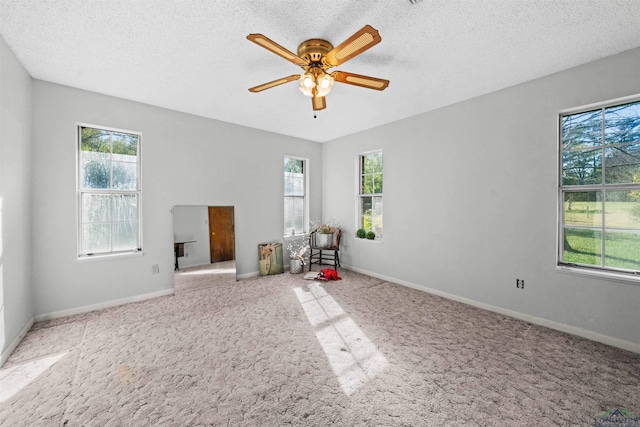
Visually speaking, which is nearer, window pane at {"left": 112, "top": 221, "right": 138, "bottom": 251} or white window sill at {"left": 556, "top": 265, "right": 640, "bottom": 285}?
white window sill at {"left": 556, "top": 265, "right": 640, "bottom": 285}

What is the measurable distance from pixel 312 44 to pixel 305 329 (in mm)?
2762

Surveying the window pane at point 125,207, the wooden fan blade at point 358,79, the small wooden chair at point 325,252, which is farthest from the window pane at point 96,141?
the small wooden chair at point 325,252

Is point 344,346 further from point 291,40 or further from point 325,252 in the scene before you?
point 325,252

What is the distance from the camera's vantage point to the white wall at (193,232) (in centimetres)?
400

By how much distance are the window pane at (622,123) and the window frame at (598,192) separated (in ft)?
0.09

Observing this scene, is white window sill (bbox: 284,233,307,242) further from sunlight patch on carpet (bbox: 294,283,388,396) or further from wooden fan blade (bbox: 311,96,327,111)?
wooden fan blade (bbox: 311,96,327,111)

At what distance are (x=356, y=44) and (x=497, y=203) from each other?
8.81 ft

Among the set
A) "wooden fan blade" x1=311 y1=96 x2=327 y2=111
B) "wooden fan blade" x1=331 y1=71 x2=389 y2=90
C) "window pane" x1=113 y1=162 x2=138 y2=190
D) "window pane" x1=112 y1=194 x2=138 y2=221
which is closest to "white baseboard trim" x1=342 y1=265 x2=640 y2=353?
Result: "wooden fan blade" x1=331 y1=71 x2=389 y2=90

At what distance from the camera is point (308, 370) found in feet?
7.02

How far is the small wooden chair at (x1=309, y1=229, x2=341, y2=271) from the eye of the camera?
521 cm

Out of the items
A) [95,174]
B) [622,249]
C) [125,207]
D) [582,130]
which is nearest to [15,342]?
[125,207]

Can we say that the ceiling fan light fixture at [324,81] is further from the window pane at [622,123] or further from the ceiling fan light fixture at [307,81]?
the window pane at [622,123]

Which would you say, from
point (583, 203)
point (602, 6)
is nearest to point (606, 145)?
point (583, 203)

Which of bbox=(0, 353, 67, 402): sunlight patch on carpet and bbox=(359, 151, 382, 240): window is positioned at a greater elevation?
bbox=(359, 151, 382, 240): window
